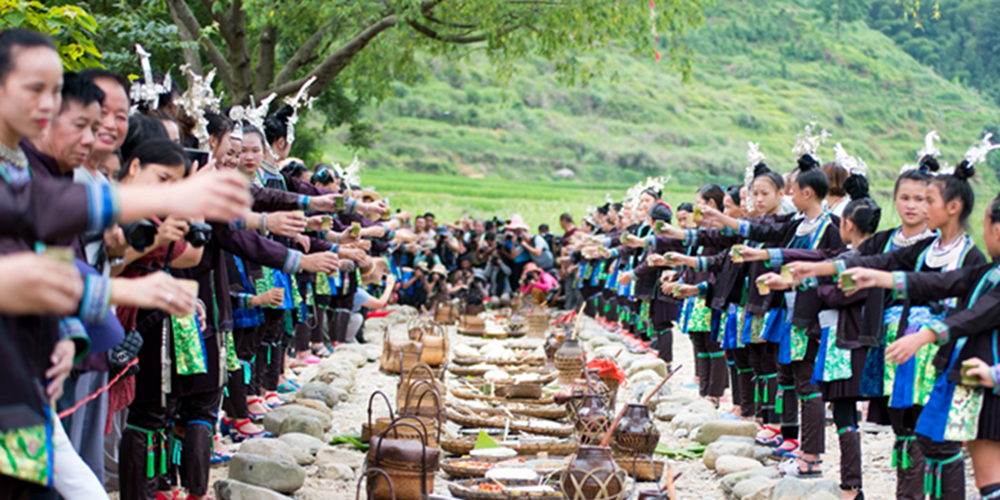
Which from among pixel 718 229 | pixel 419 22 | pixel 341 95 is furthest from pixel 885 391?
pixel 341 95

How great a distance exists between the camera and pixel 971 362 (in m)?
3.88

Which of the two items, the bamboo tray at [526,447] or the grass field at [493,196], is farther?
the grass field at [493,196]

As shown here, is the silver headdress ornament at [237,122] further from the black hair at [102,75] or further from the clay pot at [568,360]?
the clay pot at [568,360]

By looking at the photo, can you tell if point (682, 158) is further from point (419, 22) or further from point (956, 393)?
point (956, 393)

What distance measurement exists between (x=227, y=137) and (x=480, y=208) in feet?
91.1

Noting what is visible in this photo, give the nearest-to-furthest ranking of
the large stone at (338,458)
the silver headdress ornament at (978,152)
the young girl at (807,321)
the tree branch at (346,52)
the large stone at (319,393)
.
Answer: the silver headdress ornament at (978,152) < the young girl at (807,321) < the large stone at (338,458) < the large stone at (319,393) < the tree branch at (346,52)

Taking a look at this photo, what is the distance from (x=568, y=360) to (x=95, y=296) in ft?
22.6

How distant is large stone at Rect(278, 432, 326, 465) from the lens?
6020 millimetres

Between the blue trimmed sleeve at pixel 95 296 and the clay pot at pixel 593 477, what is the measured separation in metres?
2.47

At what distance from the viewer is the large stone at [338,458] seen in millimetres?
5918

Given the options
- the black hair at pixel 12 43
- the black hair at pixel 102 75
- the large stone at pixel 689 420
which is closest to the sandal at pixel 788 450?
the large stone at pixel 689 420

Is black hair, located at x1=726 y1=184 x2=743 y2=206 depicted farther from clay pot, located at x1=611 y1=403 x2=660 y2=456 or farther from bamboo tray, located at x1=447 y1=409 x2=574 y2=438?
clay pot, located at x1=611 y1=403 x2=660 y2=456

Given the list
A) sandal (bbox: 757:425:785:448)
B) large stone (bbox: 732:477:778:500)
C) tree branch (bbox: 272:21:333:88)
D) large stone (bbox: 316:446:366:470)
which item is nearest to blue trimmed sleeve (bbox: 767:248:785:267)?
large stone (bbox: 732:477:778:500)

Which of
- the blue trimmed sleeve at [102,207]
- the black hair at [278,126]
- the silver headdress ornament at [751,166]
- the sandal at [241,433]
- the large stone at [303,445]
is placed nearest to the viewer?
the blue trimmed sleeve at [102,207]
